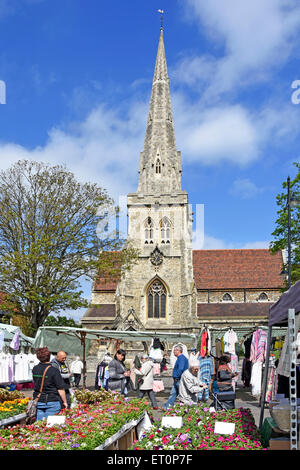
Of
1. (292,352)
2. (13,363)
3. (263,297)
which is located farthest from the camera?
(263,297)

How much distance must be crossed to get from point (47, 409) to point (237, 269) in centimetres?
4055

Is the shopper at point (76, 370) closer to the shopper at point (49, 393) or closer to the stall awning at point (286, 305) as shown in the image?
the shopper at point (49, 393)

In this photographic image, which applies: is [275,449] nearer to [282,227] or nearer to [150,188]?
[282,227]

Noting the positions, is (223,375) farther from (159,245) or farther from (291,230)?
(159,245)

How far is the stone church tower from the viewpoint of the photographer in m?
38.1

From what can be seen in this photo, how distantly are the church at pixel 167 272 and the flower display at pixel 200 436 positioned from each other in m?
29.9

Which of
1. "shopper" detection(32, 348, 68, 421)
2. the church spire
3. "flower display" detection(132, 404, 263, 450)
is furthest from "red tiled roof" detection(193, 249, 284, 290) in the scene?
"shopper" detection(32, 348, 68, 421)

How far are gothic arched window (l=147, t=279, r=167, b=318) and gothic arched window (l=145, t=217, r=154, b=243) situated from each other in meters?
3.67

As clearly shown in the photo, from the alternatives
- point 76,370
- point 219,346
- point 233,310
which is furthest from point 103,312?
point 76,370

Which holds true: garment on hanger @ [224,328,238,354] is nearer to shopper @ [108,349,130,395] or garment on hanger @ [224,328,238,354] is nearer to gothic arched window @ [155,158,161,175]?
shopper @ [108,349,130,395]

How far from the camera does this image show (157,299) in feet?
128

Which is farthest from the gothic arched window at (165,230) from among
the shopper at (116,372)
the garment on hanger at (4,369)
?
the shopper at (116,372)

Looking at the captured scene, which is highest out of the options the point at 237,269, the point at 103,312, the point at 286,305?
the point at 237,269
